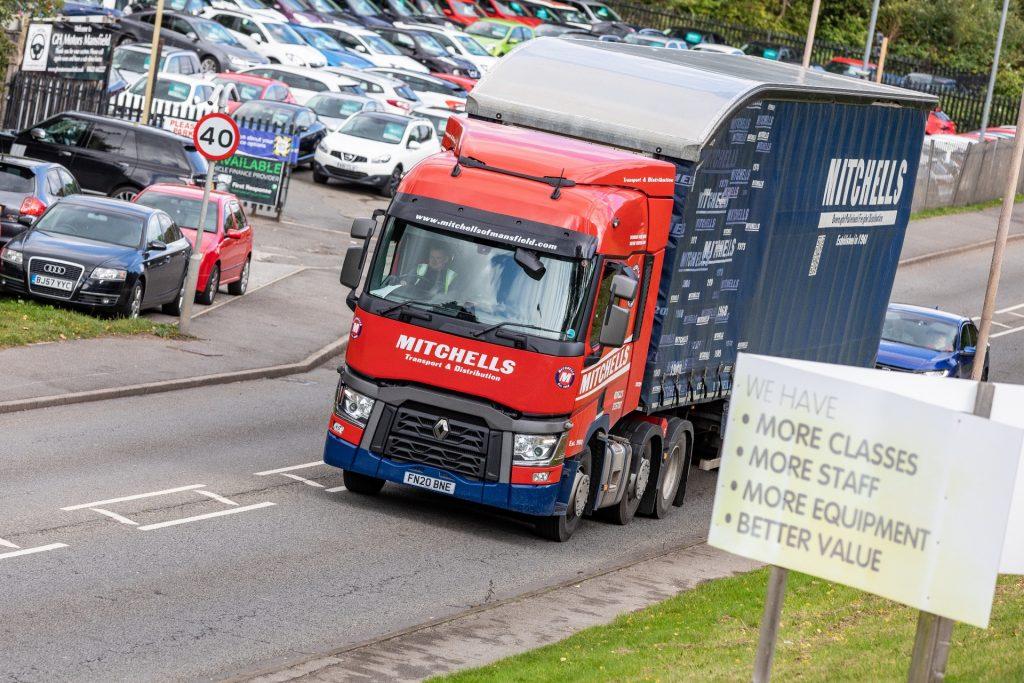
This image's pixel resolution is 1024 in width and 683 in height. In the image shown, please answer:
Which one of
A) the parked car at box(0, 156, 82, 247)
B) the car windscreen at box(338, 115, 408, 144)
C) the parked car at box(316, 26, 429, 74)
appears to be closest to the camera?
the parked car at box(0, 156, 82, 247)

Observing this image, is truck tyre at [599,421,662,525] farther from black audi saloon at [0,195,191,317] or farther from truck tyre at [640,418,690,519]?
black audi saloon at [0,195,191,317]

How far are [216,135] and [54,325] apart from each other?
3.40 metres

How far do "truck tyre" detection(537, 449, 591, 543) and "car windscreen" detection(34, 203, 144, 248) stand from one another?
1062 centimetres

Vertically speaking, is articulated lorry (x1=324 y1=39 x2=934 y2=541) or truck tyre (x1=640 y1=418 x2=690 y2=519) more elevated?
articulated lorry (x1=324 y1=39 x2=934 y2=541)

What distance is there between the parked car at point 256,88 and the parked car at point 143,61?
1189 millimetres

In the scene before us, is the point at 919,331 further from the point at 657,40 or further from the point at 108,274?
the point at 657,40

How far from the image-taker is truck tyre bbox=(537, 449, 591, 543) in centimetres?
1507

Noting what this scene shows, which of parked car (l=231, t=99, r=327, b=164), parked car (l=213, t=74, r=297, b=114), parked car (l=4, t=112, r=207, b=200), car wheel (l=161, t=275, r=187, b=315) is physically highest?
parked car (l=213, t=74, r=297, b=114)

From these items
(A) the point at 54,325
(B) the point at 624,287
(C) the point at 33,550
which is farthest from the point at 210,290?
(C) the point at 33,550

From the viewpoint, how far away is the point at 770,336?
717 inches

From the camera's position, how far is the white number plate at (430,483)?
14438mm

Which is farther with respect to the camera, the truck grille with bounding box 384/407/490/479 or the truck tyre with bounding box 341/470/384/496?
the truck tyre with bounding box 341/470/384/496

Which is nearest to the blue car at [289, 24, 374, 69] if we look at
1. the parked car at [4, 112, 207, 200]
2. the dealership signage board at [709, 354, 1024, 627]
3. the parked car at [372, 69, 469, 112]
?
the parked car at [372, 69, 469, 112]

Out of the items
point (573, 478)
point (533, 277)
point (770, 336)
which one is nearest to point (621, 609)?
point (573, 478)
